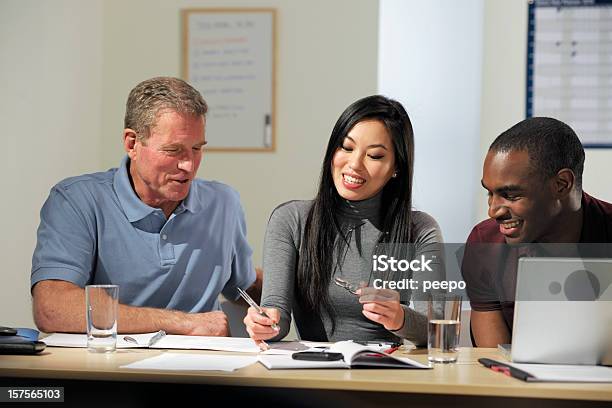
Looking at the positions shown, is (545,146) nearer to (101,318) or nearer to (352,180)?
(352,180)

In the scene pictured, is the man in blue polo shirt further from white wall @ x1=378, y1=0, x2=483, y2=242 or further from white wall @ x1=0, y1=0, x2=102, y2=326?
white wall @ x1=378, y1=0, x2=483, y2=242

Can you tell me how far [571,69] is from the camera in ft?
12.2

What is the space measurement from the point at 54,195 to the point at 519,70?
2228mm

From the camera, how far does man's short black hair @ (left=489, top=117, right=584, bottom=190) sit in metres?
2.21

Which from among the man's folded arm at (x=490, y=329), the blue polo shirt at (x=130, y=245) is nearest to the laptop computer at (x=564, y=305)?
the man's folded arm at (x=490, y=329)

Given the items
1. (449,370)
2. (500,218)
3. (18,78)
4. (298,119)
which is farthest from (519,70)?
(449,370)

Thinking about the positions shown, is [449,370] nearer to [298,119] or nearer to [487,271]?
[487,271]

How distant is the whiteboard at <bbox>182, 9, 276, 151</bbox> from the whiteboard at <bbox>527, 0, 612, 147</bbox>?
3.87 ft

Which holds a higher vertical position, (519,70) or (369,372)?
(519,70)

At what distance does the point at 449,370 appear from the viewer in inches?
64.4

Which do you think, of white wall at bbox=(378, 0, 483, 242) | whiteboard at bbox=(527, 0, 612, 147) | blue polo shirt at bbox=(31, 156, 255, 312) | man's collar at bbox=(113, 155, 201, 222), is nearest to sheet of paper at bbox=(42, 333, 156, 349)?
blue polo shirt at bbox=(31, 156, 255, 312)

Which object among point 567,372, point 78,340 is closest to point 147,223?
point 78,340

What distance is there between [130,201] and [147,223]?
79mm

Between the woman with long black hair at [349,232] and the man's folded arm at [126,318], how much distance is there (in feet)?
0.53
